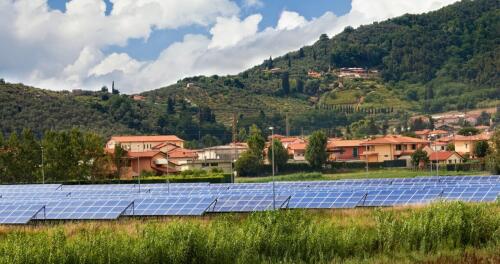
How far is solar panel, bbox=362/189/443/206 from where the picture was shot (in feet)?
107

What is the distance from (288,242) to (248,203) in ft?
41.3

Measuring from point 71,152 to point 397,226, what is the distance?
157 feet

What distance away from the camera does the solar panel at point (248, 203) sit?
31672 millimetres

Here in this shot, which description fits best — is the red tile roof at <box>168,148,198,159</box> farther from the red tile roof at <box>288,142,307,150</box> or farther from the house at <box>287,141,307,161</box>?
the red tile roof at <box>288,142,307,150</box>

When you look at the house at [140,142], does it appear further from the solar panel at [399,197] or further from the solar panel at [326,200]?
the solar panel at [399,197]

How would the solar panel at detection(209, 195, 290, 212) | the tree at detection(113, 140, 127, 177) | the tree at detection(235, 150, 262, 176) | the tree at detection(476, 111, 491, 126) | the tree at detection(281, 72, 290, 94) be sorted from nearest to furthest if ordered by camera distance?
the solar panel at detection(209, 195, 290, 212) < the tree at detection(113, 140, 127, 177) < the tree at detection(235, 150, 262, 176) < the tree at detection(476, 111, 491, 126) < the tree at detection(281, 72, 290, 94)

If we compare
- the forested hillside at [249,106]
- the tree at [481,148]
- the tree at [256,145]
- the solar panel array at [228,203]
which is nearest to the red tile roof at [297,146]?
the forested hillside at [249,106]

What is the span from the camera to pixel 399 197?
33125mm

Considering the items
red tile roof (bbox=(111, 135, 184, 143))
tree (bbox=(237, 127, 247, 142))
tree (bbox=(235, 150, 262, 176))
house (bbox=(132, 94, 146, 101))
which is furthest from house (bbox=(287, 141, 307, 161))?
house (bbox=(132, 94, 146, 101))

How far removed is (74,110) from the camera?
4798 inches

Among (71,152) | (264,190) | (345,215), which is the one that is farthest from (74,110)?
(345,215)

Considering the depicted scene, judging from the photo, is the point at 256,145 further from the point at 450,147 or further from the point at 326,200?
the point at 326,200

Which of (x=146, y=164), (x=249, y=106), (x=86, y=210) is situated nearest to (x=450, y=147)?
(x=146, y=164)

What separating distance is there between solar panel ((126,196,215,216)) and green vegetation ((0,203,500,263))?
933 centimetres
